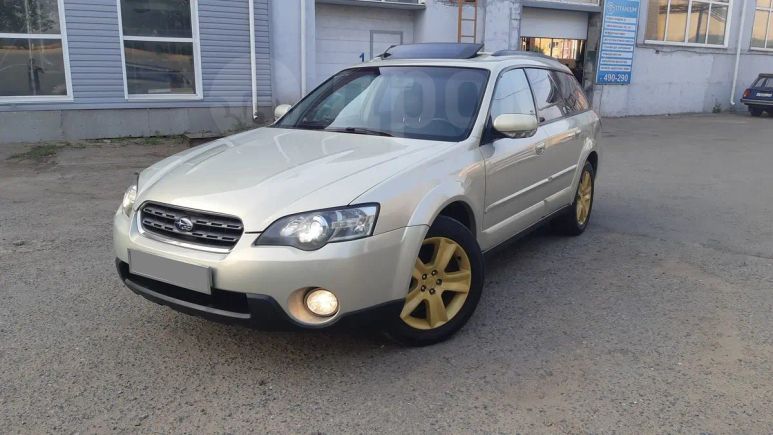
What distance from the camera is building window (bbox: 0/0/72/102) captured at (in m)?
10.2

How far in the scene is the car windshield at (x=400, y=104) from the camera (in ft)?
13.4

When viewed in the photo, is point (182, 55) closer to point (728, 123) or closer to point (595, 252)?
point (595, 252)

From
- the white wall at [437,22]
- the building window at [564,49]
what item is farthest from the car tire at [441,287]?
the building window at [564,49]

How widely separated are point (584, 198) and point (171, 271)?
419 centimetres

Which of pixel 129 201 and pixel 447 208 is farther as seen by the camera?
pixel 447 208

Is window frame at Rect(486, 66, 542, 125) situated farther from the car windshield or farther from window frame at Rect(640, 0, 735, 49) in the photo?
window frame at Rect(640, 0, 735, 49)

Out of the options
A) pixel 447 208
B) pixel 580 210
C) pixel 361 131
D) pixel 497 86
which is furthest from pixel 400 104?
pixel 580 210

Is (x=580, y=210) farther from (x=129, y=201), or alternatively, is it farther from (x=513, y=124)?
(x=129, y=201)

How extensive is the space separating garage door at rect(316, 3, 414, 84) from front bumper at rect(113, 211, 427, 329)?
11.4 meters

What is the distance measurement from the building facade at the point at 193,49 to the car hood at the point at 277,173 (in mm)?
7972

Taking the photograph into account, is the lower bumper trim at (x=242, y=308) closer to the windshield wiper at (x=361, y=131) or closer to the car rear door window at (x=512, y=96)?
the windshield wiper at (x=361, y=131)

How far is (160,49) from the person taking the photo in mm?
11422

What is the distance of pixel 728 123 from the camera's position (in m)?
18.6

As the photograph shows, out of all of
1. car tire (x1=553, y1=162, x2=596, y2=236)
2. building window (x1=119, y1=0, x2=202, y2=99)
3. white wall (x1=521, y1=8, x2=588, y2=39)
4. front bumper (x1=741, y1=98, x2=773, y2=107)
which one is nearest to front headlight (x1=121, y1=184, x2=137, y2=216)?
car tire (x1=553, y1=162, x2=596, y2=236)
